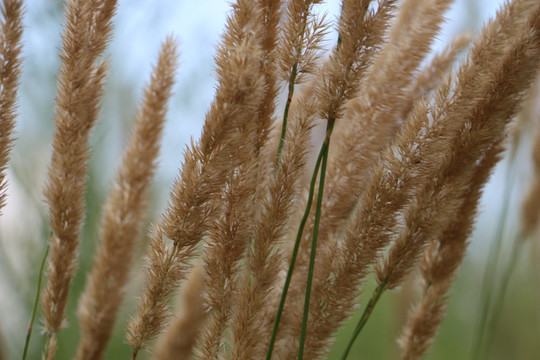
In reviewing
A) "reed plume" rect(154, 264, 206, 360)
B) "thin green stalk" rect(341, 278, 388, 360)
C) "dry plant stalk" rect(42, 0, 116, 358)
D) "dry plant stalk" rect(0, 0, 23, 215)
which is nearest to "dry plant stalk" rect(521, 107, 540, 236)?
"thin green stalk" rect(341, 278, 388, 360)

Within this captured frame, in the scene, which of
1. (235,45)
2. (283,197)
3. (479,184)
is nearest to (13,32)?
(235,45)

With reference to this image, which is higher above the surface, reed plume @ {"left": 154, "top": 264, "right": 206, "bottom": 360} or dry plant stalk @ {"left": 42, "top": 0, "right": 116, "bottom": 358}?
dry plant stalk @ {"left": 42, "top": 0, "right": 116, "bottom": 358}

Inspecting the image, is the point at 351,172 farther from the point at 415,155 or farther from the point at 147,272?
the point at 147,272

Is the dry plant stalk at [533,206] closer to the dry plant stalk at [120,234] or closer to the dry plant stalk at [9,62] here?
the dry plant stalk at [120,234]

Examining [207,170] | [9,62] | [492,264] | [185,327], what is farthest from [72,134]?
Answer: [492,264]

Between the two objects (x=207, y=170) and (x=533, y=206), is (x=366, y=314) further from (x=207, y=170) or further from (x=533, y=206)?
(x=533, y=206)

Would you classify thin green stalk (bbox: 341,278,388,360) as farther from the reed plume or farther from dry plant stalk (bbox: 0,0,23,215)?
dry plant stalk (bbox: 0,0,23,215)
